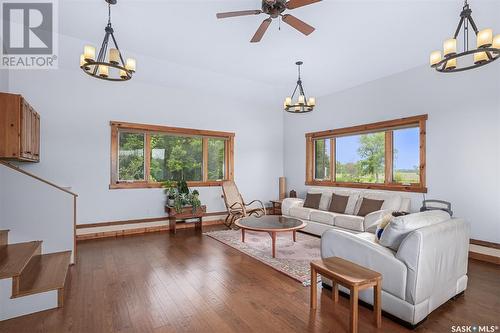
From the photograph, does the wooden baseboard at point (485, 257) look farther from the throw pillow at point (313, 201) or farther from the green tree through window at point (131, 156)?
the green tree through window at point (131, 156)

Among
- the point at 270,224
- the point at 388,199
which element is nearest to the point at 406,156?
the point at 388,199

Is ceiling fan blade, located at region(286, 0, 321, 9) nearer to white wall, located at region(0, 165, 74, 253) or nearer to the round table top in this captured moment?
the round table top

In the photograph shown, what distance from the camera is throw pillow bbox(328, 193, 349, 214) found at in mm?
5324

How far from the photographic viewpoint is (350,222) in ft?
15.4

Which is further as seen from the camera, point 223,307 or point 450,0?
point 450,0

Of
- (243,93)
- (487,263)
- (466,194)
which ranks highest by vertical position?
(243,93)

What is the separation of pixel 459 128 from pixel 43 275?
6120mm

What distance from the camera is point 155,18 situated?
352 centimetres

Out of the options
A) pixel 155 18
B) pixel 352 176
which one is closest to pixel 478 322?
pixel 352 176

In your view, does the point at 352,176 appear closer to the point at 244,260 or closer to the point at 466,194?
the point at 466,194

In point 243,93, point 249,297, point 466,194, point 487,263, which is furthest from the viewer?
point 243,93

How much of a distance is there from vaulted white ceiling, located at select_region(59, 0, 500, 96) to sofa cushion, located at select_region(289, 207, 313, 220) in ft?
9.67

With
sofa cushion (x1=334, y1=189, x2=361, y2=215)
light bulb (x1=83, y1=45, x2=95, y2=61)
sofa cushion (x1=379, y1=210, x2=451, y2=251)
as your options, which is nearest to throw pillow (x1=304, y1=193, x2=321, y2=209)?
sofa cushion (x1=334, y1=189, x2=361, y2=215)

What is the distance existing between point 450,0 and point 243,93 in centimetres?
443
